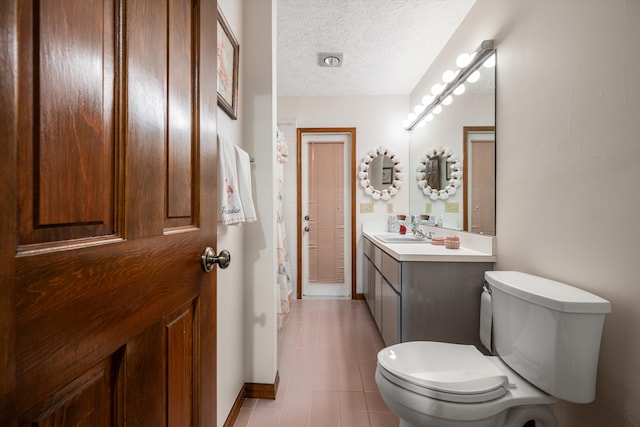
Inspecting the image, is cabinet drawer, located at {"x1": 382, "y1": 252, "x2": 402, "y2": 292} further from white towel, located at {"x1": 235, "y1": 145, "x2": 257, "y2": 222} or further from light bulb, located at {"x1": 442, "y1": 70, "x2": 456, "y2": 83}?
light bulb, located at {"x1": 442, "y1": 70, "x2": 456, "y2": 83}

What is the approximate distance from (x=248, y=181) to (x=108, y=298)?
900 millimetres

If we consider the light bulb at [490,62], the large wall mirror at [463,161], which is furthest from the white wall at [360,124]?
the light bulb at [490,62]

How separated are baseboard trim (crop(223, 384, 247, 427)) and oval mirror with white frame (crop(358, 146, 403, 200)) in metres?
2.27

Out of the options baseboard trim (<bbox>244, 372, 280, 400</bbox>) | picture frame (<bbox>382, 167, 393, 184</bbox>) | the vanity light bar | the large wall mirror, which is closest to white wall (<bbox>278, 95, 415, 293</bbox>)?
picture frame (<bbox>382, 167, 393, 184</bbox>)

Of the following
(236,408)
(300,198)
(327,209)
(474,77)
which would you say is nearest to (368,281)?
(327,209)

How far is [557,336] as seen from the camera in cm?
91

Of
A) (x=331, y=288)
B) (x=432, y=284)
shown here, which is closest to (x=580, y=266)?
(x=432, y=284)

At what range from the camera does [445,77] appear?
206cm

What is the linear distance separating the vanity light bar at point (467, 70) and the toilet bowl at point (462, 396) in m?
1.68

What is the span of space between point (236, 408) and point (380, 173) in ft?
8.37

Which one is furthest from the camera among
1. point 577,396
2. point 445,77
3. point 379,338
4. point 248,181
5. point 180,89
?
point 379,338

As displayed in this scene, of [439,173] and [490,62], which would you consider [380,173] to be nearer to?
[439,173]

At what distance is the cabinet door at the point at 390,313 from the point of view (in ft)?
5.49

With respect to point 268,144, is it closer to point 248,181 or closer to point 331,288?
point 248,181
